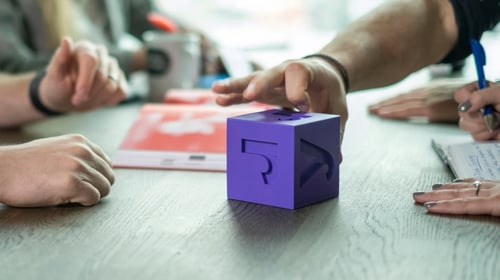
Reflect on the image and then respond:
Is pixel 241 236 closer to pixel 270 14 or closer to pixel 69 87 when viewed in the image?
pixel 69 87

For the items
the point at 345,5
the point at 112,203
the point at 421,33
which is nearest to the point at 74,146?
the point at 112,203

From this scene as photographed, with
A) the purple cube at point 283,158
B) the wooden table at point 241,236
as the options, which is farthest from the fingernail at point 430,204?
the purple cube at point 283,158

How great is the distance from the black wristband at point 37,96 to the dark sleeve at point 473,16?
84 cm

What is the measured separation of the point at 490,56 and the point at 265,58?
83 centimetres

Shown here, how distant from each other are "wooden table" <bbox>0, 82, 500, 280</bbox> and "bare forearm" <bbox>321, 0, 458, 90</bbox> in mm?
229

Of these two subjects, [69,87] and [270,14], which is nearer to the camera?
[69,87]

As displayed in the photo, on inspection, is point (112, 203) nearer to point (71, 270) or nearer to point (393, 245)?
point (71, 270)

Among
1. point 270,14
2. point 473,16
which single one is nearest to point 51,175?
point 473,16

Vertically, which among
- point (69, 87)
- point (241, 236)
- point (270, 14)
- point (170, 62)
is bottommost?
point (270, 14)

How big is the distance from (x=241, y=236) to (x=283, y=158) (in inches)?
5.1

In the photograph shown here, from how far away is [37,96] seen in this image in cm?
172

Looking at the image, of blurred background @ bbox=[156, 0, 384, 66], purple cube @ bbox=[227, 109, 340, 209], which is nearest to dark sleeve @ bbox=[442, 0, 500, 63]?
purple cube @ bbox=[227, 109, 340, 209]

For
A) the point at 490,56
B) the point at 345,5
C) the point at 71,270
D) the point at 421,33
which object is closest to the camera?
the point at 71,270

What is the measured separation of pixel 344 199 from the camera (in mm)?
1090
